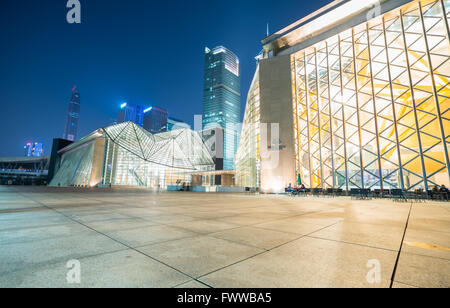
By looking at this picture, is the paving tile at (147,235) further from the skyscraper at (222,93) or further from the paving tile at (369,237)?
the skyscraper at (222,93)

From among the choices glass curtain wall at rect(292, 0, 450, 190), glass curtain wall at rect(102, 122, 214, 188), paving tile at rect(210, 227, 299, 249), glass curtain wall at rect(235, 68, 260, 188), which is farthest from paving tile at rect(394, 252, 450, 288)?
glass curtain wall at rect(102, 122, 214, 188)

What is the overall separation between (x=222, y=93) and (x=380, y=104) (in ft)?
474

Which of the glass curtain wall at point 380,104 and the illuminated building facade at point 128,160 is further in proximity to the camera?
the illuminated building facade at point 128,160

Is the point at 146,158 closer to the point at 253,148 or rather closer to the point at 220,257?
the point at 253,148

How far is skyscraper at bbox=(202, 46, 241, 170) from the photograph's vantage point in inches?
5935

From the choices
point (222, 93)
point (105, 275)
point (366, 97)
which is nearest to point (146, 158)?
point (366, 97)

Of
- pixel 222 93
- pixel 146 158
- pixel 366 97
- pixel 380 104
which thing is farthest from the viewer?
pixel 222 93

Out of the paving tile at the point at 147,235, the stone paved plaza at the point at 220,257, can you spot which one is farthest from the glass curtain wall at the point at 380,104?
the paving tile at the point at 147,235

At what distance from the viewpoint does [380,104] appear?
2091 centimetres

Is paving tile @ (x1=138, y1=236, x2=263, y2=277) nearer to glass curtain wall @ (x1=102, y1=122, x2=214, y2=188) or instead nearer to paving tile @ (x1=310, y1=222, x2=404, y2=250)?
paving tile @ (x1=310, y1=222, x2=404, y2=250)

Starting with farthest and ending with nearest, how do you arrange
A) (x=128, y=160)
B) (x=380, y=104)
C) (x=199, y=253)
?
1. (x=128, y=160)
2. (x=380, y=104)
3. (x=199, y=253)

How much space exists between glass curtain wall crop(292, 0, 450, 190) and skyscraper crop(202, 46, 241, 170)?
108 m

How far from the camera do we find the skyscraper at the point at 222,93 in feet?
495

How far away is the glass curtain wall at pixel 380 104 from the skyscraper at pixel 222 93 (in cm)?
10781
